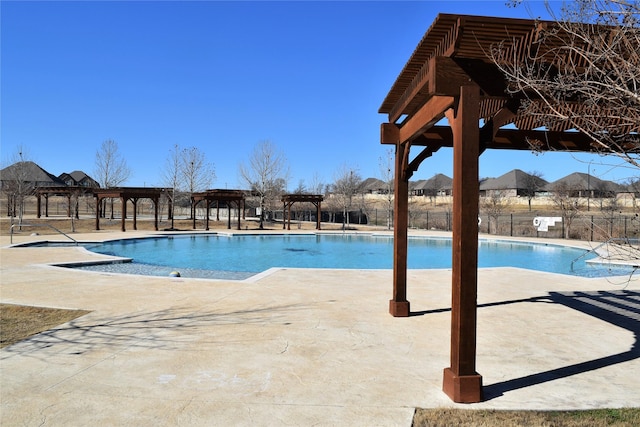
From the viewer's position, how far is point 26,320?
20.4 ft

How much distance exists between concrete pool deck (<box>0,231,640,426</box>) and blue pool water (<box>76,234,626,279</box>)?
4194 millimetres

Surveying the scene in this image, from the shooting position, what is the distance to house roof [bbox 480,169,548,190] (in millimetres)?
63591

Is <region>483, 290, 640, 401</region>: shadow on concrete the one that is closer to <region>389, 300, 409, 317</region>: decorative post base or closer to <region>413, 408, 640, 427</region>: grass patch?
<region>413, 408, 640, 427</region>: grass patch

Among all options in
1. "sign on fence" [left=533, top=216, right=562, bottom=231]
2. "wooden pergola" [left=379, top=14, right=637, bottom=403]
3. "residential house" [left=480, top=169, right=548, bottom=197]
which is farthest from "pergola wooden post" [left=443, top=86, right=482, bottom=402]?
"residential house" [left=480, top=169, right=548, bottom=197]

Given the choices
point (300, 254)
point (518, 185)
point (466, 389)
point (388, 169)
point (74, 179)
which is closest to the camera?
point (466, 389)

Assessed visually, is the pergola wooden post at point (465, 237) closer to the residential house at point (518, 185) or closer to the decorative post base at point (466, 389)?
the decorative post base at point (466, 389)

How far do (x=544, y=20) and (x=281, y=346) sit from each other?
4.25 meters

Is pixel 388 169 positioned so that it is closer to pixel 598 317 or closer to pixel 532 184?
pixel 598 317

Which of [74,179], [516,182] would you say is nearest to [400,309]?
[516,182]

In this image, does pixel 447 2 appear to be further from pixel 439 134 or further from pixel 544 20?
pixel 544 20

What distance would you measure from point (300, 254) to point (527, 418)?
1559 centimetres

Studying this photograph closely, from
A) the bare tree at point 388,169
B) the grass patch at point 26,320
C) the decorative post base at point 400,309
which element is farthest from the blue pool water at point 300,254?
the bare tree at point 388,169

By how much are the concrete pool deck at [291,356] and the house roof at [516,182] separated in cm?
5991

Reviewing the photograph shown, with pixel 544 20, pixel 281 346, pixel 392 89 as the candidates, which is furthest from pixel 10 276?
pixel 544 20
